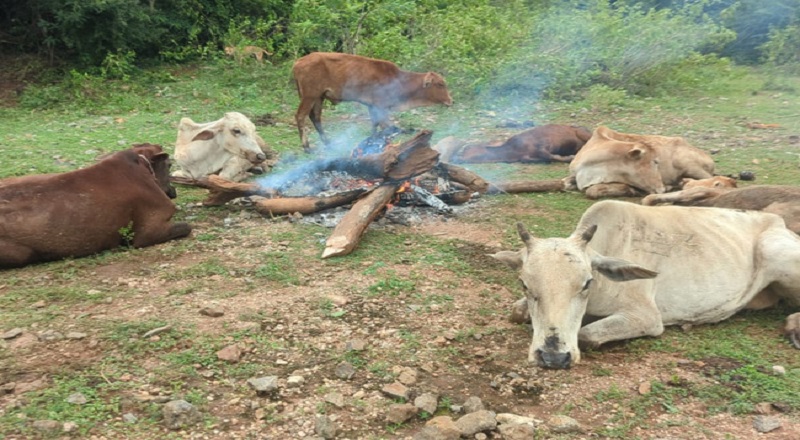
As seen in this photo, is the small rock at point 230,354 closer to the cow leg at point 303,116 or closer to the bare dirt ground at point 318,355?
the bare dirt ground at point 318,355

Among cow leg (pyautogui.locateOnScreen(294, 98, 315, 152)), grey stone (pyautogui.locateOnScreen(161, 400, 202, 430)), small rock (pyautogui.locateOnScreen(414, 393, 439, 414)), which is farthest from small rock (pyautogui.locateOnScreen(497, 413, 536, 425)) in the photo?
cow leg (pyautogui.locateOnScreen(294, 98, 315, 152))

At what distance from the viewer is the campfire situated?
7.27 metres

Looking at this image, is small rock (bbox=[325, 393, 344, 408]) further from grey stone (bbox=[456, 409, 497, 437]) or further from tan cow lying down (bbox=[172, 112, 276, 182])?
tan cow lying down (bbox=[172, 112, 276, 182])

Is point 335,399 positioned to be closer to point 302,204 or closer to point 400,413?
point 400,413

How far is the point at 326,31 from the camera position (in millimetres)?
16391

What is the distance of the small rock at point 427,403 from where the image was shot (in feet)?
13.4

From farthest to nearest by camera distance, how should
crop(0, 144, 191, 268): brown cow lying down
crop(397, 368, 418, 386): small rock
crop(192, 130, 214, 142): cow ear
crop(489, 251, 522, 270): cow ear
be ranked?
1. crop(192, 130, 214, 142): cow ear
2. crop(0, 144, 191, 268): brown cow lying down
3. crop(489, 251, 522, 270): cow ear
4. crop(397, 368, 418, 386): small rock

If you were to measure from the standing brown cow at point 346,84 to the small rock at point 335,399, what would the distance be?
7.83 meters

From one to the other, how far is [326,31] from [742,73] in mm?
11105

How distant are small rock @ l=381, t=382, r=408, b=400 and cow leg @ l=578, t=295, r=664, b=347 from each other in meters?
1.38

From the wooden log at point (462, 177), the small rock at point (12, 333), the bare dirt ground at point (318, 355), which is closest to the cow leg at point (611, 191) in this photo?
the wooden log at point (462, 177)

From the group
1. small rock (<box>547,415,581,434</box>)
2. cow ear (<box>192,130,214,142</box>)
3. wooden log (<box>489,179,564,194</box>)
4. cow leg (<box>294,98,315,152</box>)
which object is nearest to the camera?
small rock (<box>547,415,581,434</box>)

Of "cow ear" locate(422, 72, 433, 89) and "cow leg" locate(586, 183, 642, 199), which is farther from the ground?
"cow ear" locate(422, 72, 433, 89)

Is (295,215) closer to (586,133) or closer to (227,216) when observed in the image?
(227,216)
